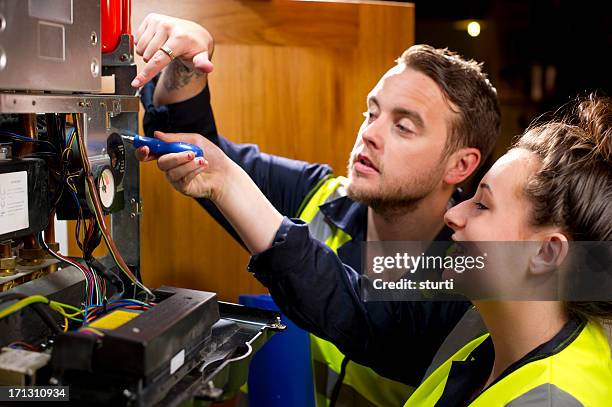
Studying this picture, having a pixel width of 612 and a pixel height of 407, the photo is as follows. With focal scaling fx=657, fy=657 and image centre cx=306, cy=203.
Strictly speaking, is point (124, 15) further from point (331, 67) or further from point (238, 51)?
point (331, 67)

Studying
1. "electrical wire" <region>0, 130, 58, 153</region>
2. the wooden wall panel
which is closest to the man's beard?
the wooden wall panel

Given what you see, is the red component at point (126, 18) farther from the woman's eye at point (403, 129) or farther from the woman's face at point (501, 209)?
the woman's eye at point (403, 129)

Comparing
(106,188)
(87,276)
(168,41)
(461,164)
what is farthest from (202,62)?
(461,164)

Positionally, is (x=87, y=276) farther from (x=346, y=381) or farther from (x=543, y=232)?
(x=346, y=381)

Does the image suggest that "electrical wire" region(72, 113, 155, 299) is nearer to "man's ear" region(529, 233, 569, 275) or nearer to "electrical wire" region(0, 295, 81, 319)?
"electrical wire" region(0, 295, 81, 319)

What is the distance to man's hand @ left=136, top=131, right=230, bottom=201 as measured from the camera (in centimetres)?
97

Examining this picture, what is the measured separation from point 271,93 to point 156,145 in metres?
0.74

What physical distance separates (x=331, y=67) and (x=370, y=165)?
0.39 metres

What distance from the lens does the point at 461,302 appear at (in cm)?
133

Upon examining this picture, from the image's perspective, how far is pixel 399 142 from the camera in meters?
1.43

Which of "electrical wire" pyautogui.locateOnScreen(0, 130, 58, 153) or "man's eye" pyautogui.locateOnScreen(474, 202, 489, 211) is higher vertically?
"electrical wire" pyautogui.locateOnScreen(0, 130, 58, 153)

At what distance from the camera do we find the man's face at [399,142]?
1430mm

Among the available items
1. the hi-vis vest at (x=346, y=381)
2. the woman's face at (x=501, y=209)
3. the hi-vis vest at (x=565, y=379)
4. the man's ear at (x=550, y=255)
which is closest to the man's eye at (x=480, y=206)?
the woman's face at (x=501, y=209)

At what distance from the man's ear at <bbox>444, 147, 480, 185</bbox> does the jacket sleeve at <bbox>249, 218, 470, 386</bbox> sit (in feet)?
1.07
